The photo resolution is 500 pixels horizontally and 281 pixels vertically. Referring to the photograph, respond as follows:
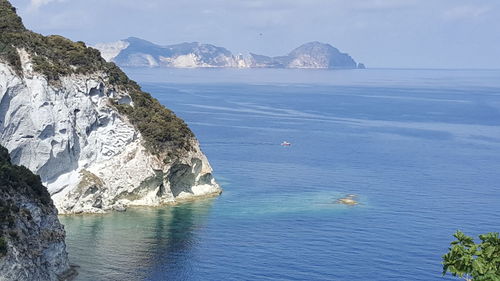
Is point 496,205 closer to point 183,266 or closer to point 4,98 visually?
point 183,266

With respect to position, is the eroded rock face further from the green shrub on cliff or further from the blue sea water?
the green shrub on cliff

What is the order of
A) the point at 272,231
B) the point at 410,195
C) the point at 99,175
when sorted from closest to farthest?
1. the point at 272,231
2. the point at 99,175
3. the point at 410,195

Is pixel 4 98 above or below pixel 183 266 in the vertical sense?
above

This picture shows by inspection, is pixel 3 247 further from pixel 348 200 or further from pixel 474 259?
pixel 348 200

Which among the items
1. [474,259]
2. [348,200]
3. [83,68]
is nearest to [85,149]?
[83,68]

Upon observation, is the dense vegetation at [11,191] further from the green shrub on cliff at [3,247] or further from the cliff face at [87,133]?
the cliff face at [87,133]

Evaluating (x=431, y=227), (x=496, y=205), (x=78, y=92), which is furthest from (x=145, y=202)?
(x=496, y=205)

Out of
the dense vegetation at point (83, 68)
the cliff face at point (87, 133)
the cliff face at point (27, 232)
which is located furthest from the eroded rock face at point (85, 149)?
the cliff face at point (27, 232)
